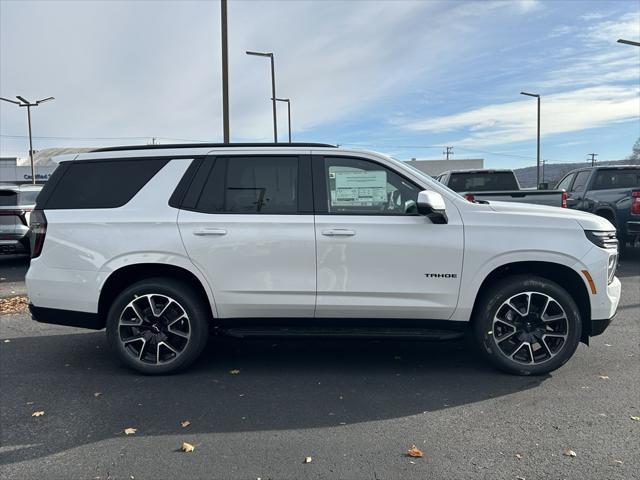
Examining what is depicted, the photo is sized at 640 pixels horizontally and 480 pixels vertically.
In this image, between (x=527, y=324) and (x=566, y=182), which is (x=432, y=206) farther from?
(x=566, y=182)

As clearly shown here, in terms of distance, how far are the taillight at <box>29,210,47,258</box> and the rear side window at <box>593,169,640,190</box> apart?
34.9 ft

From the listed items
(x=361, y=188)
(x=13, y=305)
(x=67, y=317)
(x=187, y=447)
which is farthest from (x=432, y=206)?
(x=13, y=305)

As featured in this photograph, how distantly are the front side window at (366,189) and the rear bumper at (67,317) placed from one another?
2.29m

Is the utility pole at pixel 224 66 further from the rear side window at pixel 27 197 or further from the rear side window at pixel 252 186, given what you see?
the rear side window at pixel 252 186

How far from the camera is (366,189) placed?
14.5 feet

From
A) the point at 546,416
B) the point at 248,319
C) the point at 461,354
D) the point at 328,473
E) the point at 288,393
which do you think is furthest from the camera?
the point at 461,354

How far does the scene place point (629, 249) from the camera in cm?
1284

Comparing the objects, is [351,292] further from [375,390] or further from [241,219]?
[241,219]

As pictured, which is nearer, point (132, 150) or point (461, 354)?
point (132, 150)

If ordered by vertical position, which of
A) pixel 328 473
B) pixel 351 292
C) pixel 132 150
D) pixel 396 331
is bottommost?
pixel 328 473

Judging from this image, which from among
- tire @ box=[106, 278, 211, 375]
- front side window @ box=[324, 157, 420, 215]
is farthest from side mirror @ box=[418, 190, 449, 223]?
tire @ box=[106, 278, 211, 375]

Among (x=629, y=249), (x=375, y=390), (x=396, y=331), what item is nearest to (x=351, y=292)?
(x=396, y=331)

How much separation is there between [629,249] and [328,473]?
12.6 m

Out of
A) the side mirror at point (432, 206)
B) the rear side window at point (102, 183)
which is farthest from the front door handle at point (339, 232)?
the rear side window at point (102, 183)
